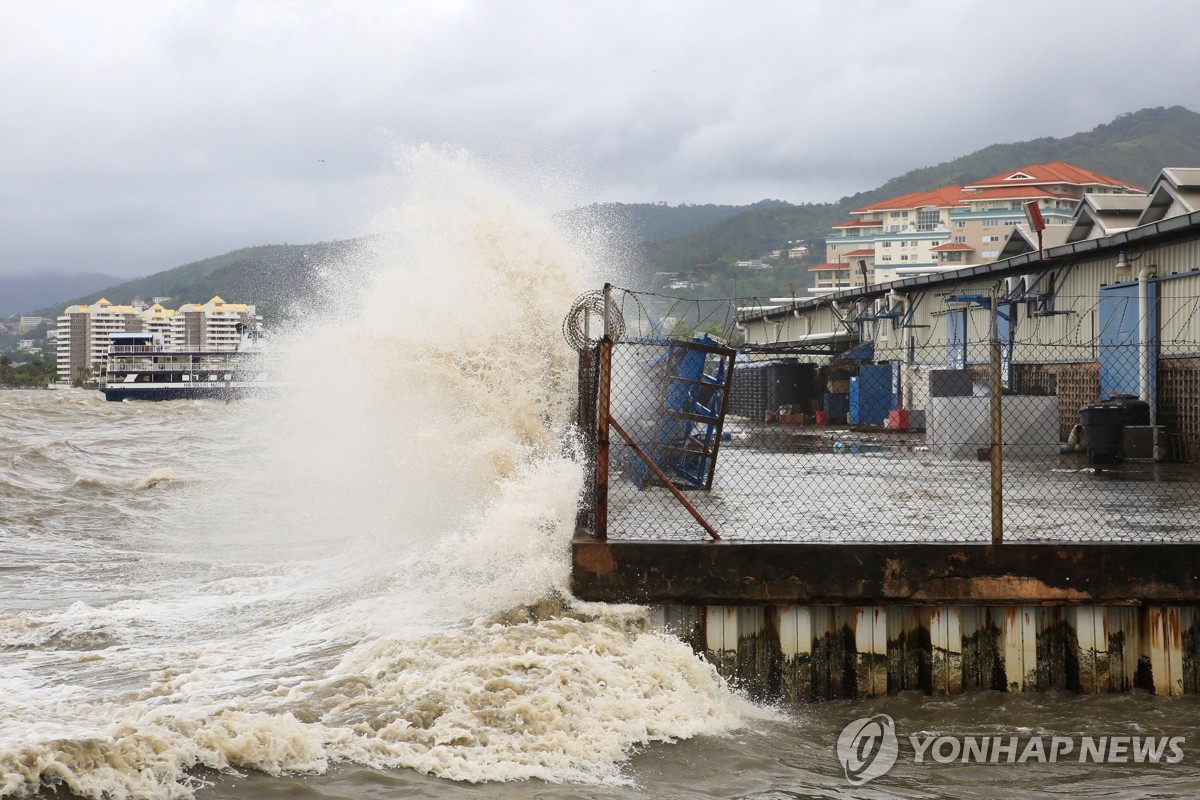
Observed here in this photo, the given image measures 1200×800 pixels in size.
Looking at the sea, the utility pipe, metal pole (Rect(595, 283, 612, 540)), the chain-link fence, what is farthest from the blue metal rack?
the utility pipe

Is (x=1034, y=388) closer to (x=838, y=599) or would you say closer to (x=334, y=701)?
(x=838, y=599)

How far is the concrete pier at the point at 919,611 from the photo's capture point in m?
8.02

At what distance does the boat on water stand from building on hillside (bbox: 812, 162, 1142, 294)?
64429 mm

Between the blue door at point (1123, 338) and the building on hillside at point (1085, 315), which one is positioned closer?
the building on hillside at point (1085, 315)

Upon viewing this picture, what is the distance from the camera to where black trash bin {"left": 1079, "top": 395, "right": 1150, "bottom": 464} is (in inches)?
677

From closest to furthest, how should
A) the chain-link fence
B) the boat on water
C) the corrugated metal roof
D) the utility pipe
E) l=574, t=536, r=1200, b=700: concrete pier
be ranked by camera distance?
l=574, t=536, r=1200, b=700: concrete pier
the chain-link fence
the corrugated metal roof
the utility pipe
the boat on water

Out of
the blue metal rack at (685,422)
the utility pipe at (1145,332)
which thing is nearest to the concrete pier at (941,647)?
the blue metal rack at (685,422)

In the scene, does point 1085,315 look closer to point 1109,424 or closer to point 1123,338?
point 1123,338

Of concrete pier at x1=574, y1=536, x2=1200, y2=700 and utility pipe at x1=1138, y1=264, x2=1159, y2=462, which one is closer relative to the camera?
concrete pier at x1=574, y1=536, x2=1200, y2=700

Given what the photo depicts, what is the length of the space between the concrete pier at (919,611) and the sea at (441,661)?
0.63 feet

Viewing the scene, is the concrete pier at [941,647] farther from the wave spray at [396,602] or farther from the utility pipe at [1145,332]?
the utility pipe at [1145,332]

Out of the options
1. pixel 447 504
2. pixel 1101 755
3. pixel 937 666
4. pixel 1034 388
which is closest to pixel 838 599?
pixel 937 666

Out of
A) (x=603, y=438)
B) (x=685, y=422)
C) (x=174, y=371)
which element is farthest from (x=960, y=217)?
(x=603, y=438)

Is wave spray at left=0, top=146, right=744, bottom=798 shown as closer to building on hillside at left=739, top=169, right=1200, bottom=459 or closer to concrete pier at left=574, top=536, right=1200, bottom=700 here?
concrete pier at left=574, top=536, right=1200, bottom=700
